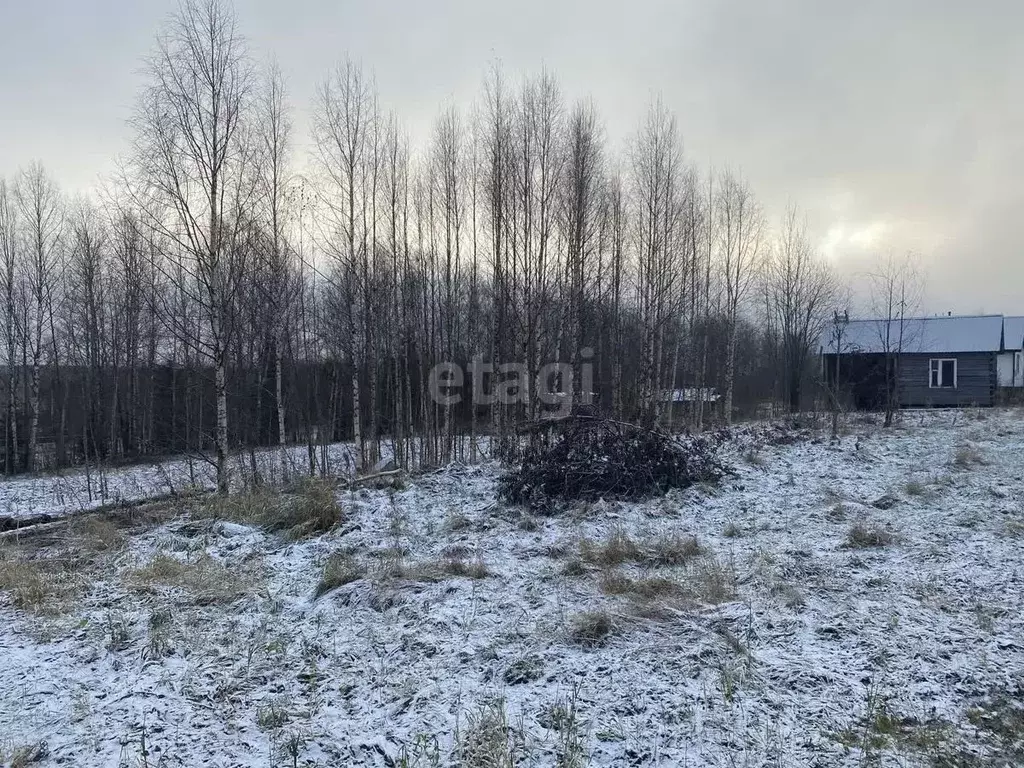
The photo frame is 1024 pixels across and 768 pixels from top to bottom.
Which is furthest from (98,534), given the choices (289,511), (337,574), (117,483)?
(117,483)

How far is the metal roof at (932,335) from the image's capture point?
26.6 metres

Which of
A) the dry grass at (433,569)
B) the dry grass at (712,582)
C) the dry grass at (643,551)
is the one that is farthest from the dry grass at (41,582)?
the dry grass at (712,582)

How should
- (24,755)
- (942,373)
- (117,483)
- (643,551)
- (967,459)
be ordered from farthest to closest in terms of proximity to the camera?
(942,373), (117,483), (967,459), (643,551), (24,755)

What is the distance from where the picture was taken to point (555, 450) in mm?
9523

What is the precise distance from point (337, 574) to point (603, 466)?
498cm

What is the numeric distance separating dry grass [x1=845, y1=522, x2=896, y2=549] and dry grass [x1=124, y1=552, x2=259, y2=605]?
20.5 feet

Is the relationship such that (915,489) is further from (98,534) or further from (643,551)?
(98,534)

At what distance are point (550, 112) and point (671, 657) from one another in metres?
15.8

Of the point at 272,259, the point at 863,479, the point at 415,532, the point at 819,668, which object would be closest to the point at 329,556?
the point at 415,532

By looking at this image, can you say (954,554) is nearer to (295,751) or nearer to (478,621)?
(478,621)

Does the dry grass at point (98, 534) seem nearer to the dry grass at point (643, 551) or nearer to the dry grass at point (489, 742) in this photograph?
the dry grass at point (643, 551)

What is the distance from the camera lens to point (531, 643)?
4262mm

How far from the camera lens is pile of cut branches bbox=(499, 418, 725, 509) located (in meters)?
9.07

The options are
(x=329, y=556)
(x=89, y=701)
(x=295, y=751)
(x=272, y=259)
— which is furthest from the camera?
(x=272, y=259)
